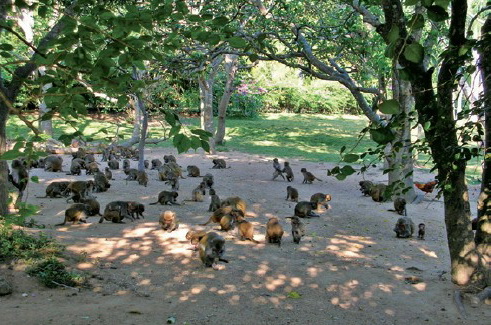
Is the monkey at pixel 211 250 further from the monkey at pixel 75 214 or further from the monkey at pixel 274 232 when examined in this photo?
the monkey at pixel 75 214

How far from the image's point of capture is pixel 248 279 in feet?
25.5

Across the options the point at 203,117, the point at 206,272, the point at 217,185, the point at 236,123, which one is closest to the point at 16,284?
the point at 206,272

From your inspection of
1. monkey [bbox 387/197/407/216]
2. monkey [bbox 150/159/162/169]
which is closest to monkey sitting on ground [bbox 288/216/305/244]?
monkey [bbox 387/197/407/216]

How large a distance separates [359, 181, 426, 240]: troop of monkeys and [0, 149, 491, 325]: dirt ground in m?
0.20

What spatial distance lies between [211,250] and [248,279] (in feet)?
2.43

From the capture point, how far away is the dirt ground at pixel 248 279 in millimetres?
6441

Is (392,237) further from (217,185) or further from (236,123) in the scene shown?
(236,123)

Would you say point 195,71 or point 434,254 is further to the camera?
point 195,71

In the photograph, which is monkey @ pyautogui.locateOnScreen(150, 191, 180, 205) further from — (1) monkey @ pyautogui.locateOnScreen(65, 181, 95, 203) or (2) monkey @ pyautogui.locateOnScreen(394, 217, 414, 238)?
(2) monkey @ pyautogui.locateOnScreen(394, 217, 414, 238)

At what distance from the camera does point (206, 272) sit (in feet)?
26.1

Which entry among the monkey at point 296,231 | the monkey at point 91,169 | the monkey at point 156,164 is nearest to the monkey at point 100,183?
the monkey at point 91,169

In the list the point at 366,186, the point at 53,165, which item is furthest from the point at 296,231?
the point at 53,165

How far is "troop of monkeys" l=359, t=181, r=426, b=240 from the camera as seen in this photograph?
11.0m

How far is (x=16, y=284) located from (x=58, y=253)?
1139mm
